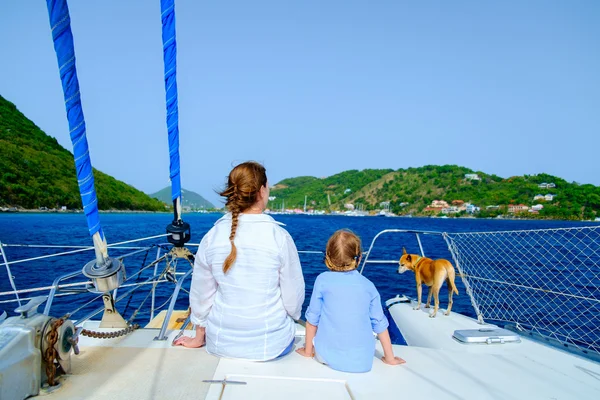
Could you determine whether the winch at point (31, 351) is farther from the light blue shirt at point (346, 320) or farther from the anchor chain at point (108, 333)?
the light blue shirt at point (346, 320)

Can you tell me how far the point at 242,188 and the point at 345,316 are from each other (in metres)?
0.94

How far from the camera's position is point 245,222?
201 cm

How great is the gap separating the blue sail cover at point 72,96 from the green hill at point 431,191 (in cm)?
6812

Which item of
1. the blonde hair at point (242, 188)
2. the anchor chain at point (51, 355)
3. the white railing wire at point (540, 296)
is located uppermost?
the blonde hair at point (242, 188)

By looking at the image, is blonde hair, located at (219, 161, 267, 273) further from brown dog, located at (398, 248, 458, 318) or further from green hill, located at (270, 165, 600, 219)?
green hill, located at (270, 165, 600, 219)

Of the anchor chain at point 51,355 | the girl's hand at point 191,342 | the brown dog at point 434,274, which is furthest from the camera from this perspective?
the brown dog at point 434,274

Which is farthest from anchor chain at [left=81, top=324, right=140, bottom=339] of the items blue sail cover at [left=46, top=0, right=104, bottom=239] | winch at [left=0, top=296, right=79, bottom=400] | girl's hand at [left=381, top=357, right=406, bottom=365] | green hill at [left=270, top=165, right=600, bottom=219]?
green hill at [left=270, top=165, right=600, bottom=219]

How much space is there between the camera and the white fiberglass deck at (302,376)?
1775mm

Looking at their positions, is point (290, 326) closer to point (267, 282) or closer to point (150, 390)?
point (267, 282)

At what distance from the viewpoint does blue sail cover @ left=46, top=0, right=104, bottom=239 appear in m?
1.99

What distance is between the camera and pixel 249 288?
198 cm

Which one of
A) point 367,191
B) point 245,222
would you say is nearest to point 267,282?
point 245,222

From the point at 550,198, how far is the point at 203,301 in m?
95.1

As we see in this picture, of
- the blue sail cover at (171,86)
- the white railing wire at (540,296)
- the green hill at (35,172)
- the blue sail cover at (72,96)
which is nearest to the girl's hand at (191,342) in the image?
A: the blue sail cover at (72,96)
